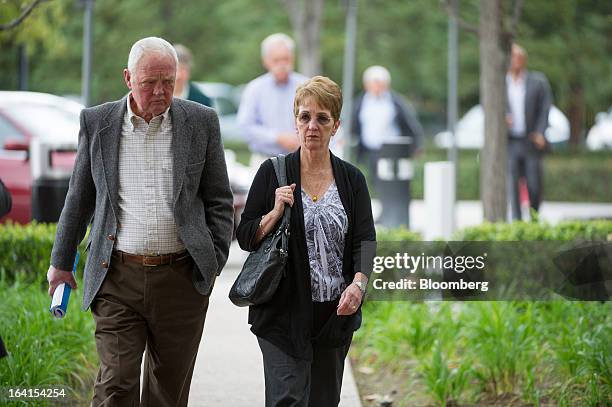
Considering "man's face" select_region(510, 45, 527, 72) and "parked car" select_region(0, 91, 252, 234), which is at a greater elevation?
"man's face" select_region(510, 45, 527, 72)

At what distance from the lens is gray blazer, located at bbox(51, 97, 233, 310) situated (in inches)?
205

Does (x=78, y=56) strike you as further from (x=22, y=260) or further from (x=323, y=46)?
(x=22, y=260)

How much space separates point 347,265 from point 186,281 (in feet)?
2.20

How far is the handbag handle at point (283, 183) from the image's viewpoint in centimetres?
506

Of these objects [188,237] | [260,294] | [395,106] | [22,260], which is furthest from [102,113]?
[395,106]

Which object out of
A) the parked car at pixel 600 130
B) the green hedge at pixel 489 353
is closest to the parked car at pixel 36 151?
the green hedge at pixel 489 353

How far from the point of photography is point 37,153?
35.8ft

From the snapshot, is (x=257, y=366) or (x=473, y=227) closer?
(x=257, y=366)

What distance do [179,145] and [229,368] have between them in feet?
9.48

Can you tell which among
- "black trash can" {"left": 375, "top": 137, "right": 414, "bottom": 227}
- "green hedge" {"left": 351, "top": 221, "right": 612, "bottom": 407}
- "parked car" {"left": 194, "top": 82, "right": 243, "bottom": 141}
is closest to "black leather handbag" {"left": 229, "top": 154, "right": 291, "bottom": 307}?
"green hedge" {"left": 351, "top": 221, "right": 612, "bottom": 407}

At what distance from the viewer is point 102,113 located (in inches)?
206

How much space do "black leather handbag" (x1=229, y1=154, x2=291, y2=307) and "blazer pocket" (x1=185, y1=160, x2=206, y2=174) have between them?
358 mm

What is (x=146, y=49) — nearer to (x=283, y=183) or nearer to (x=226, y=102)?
(x=283, y=183)

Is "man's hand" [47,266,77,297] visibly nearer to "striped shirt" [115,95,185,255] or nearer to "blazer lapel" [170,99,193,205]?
"striped shirt" [115,95,185,255]
